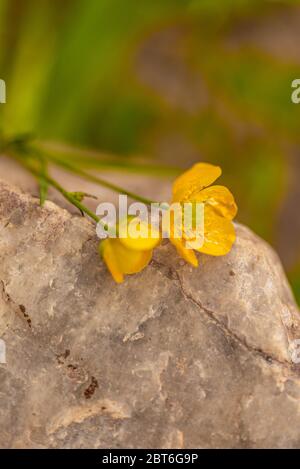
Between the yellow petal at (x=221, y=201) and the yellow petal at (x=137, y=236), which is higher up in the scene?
the yellow petal at (x=221, y=201)

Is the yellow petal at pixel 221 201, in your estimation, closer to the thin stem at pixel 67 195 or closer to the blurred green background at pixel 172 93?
the thin stem at pixel 67 195

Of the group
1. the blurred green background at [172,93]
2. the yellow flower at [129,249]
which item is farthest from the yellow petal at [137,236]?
the blurred green background at [172,93]

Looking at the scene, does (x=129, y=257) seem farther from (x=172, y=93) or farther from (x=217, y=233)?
(x=172, y=93)

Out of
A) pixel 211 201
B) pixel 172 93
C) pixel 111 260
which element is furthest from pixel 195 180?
pixel 172 93

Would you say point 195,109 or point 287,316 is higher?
point 195,109

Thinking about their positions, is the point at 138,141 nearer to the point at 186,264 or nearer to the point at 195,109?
the point at 195,109

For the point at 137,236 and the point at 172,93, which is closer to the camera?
the point at 137,236

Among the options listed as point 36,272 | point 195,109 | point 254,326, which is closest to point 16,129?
point 195,109
